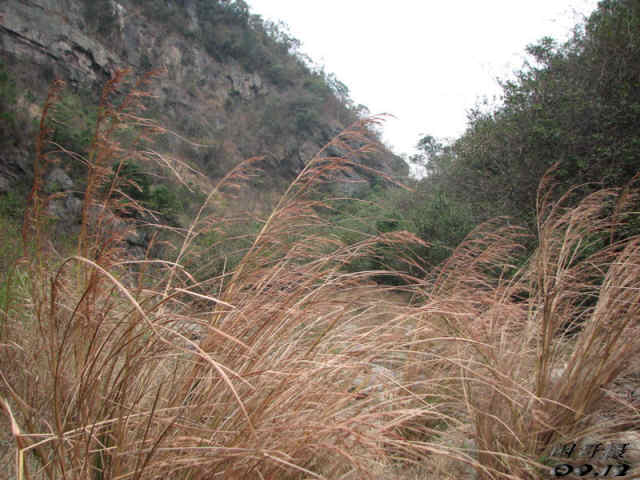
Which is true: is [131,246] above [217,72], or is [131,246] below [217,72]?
below

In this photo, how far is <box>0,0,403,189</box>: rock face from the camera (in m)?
12.6

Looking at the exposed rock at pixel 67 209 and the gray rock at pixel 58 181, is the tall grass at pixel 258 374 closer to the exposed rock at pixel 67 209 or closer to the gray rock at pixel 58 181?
the exposed rock at pixel 67 209

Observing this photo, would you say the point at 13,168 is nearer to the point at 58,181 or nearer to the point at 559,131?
the point at 58,181

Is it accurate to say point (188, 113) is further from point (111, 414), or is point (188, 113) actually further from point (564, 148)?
point (111, 414)

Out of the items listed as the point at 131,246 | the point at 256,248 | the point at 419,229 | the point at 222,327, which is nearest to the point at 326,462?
the point at 222,327

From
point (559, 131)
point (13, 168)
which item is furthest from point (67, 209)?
point (559, 131)

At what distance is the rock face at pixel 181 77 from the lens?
12570mm

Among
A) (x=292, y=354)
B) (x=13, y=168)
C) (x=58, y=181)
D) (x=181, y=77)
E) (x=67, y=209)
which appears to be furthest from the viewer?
(x=181, y=77)

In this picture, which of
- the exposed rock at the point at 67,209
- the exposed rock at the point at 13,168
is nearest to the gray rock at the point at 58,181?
the exposed rock at the point at 67,209

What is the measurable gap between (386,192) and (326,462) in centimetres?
1486

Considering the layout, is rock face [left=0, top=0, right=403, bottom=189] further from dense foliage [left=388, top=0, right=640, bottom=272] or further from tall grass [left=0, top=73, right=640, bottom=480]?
tall grass [left=0, top=73, right=640, bottom=480]

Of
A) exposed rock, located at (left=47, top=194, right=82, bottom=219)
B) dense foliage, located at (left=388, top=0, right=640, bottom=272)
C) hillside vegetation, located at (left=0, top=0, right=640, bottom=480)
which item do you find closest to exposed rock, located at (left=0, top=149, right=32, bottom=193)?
exposed rock, located at (left=47, top=194, right=82, bottom=219)

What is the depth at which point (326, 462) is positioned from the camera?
1.05 m

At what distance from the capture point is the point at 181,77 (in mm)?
19703
